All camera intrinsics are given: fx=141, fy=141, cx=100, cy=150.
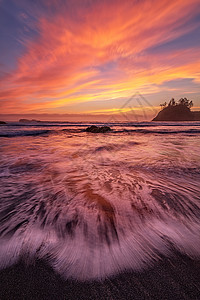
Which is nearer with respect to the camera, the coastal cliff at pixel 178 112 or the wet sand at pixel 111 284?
the wet sand at pixel 111 284

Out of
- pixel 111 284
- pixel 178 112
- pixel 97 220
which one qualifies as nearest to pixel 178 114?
pixel 178 112

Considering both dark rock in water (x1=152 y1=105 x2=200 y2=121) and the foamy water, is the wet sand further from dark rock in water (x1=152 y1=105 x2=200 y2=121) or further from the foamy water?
dark rock in water (x1=152 y1=105 x2=200 y2=121)

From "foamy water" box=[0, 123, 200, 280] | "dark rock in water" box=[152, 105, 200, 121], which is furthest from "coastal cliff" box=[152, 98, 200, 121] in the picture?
"foamy water" box=[0, 123, 200, 280]

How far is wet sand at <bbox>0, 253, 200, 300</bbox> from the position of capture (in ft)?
3.06

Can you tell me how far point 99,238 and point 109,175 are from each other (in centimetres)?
189

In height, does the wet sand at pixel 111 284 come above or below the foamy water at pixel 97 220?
above

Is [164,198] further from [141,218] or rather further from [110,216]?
[110,216]

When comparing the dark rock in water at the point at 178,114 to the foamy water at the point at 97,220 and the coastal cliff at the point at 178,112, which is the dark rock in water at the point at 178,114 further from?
the foamy water at the point at 97,220

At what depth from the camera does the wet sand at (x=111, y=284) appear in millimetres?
932

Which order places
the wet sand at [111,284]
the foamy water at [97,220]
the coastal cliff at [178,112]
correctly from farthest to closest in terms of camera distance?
1. the coastal cliff at [178,112]
2. the foamy water at [97,220]
3. the wet sand at [111,284]

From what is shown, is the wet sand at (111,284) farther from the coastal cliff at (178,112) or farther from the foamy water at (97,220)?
the coastal cliff at (178,112)

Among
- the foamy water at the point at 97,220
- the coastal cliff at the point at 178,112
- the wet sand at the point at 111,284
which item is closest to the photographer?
the wet sand at the point at 111,284

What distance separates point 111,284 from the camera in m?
1.01

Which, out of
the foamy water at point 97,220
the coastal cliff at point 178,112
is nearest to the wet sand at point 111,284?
the foamy water at point 97,220
